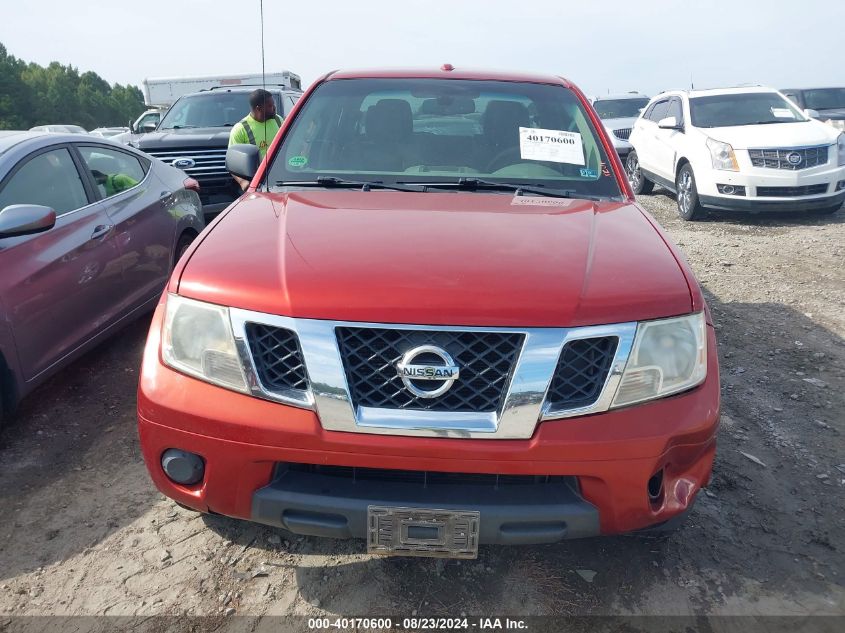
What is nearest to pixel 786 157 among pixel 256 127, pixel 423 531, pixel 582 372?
pixel 256 127

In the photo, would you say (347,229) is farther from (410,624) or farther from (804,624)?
(804,624)

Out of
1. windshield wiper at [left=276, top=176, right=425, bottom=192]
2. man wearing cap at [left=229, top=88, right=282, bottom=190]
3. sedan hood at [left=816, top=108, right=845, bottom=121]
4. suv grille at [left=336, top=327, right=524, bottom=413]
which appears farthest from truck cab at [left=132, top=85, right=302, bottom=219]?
sedan hood at [left=816, top=108, right=845, bottom=121]

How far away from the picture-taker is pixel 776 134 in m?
8.78

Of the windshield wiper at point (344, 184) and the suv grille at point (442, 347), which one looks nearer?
the suv grille at point (442, 347)

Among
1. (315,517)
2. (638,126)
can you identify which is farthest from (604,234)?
(638,126)

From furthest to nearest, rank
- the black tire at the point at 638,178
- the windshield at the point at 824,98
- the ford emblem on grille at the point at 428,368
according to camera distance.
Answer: the windshield at the point at 824,98 → the black tire at the point at 638,178 → the ford emblem on grille at the point at 428,368

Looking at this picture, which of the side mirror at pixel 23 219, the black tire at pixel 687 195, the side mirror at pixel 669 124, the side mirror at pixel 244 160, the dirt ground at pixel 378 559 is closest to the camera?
the dirt ground at pixel 378 559

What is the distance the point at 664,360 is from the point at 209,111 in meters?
8.86

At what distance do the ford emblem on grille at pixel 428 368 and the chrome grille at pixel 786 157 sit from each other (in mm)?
7864

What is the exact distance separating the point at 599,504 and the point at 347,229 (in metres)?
1.23

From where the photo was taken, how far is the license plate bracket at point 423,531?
1980 mm

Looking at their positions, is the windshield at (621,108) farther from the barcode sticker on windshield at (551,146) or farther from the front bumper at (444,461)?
the front bumper at (444,461)

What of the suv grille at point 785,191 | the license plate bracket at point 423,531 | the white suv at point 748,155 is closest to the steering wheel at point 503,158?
the license plate bracket at point 423,531

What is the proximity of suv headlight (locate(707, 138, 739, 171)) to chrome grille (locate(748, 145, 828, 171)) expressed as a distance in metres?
0.20
